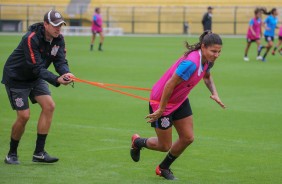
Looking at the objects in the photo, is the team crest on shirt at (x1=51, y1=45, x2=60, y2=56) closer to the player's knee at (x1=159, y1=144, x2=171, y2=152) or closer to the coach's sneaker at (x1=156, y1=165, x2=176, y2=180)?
the player's knee at (x1=159, y1=144, x2=171, y2=152)

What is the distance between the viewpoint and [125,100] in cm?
1633

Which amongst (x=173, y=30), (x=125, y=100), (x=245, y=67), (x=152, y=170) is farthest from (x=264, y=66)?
(x=173, y=30)

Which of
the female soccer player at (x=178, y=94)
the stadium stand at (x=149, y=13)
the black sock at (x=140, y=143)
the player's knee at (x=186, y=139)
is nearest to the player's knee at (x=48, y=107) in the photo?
the black sock at (x=140, y=143)

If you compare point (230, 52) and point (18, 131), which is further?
point (230, 52)

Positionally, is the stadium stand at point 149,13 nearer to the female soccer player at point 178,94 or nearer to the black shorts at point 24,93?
the black shorts at point 24,93

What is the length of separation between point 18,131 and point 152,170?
1.89 m

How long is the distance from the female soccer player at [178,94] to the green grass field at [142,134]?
17.8 inches

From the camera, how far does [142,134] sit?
38.6 ft

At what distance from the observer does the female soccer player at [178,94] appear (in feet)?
25.0

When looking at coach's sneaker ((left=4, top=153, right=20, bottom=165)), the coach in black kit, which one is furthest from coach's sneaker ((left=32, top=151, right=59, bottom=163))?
coach's sneaker ((left=4, top=153, right=20, bottom=165))

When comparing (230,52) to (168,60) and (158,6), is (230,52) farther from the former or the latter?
(158,6)

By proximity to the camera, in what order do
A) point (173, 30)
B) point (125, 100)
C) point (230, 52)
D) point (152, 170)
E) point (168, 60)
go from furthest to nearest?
point (173, 30) → point (230, 52) → point (168, 60) → point (125, 100) → point (152, 170)

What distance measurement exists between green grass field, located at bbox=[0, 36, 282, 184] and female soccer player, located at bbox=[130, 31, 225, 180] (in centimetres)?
45

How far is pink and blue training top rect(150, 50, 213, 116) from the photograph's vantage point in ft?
24.8
